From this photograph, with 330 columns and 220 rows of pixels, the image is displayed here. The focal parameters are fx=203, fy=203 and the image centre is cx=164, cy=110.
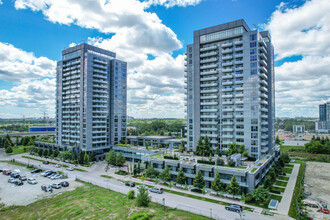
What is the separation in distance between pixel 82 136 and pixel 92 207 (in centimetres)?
5514

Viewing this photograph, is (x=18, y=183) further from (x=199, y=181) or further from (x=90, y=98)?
(x=199, y=181)

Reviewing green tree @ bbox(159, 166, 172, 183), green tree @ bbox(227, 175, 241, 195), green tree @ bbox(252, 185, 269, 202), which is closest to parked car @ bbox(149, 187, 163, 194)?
green tree @ bbox(159, 166, 172, 183)

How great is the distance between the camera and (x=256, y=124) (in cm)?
6994

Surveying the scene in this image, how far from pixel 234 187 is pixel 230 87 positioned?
4024 centimetres

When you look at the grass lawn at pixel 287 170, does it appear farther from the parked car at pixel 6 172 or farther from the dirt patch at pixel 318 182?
the parked car at pixel 6 172

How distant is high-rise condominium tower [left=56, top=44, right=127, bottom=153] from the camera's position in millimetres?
94562

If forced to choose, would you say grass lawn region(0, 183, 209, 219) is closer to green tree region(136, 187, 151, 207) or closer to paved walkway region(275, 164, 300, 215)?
green tree region(136, 187, 151, 207)

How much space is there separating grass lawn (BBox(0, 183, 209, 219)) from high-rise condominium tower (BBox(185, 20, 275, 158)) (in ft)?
136

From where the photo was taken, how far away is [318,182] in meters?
63.9

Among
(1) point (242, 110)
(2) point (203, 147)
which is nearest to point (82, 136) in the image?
(2) point (203, 147)

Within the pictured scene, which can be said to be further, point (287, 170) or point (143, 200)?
point (287, 170)

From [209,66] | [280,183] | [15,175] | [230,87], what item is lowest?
[280,183]

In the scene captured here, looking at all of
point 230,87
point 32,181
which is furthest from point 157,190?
point 230,87

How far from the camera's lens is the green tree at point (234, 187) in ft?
156
